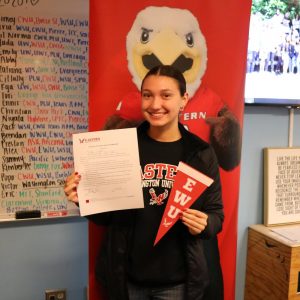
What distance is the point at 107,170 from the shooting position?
1292 mm

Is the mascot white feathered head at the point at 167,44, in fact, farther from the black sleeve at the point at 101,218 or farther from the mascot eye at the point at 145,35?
the black sleeve at the point at 101,218

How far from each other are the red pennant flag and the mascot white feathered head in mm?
511

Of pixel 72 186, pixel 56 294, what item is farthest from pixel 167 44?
pixel 56 294

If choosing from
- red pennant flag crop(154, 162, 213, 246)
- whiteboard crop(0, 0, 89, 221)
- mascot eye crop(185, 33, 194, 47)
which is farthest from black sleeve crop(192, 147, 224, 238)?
whiteboard crop(0, 0, 89, 221)

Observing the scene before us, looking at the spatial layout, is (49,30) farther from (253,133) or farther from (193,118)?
(253,133)

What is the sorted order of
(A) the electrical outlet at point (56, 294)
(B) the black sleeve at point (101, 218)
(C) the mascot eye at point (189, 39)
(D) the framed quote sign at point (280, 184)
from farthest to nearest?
(D) the framed quote sign at point (280, 184) < (A) the electrical outlet at point (56, 294) < (C) the mascot eye at point (189, 39) < (B) the black sleeve at point (101, 218)

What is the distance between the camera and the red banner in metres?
1.51

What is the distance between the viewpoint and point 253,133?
2027mm

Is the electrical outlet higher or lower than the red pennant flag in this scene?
lower

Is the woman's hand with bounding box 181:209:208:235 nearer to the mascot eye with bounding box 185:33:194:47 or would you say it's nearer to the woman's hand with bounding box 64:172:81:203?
the woman's hand with bounding box 64:172:81:203

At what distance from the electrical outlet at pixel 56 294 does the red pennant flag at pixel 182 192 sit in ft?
2.76

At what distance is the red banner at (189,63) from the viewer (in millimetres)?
1511

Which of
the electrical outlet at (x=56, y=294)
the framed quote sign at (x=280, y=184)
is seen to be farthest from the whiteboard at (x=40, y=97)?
the framed quote sign at (x=280, y=184)

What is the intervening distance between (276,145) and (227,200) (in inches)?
21.5
